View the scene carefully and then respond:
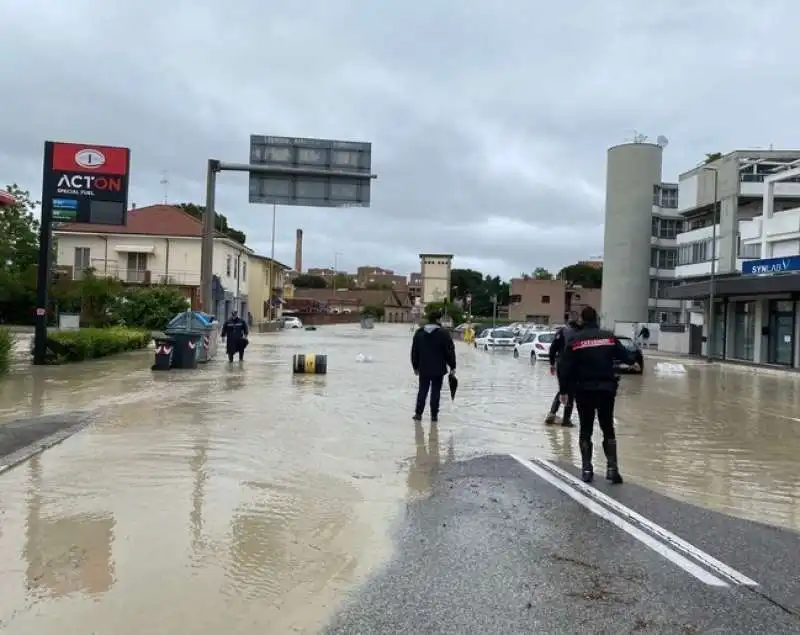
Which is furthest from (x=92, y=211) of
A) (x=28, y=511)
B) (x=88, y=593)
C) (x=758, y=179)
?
(x=758, y=179)

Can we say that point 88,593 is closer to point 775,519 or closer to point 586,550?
point 586,550

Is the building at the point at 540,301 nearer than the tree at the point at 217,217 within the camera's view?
No

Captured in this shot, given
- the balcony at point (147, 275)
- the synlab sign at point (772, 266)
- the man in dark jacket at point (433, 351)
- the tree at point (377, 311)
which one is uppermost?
the synlab sign at point (772, 266)

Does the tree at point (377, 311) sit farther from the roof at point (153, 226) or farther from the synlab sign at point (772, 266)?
the synlab sign at point (772, 266)

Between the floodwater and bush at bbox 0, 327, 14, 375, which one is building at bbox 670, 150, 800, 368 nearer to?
the floodwater

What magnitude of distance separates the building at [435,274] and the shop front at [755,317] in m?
97.6

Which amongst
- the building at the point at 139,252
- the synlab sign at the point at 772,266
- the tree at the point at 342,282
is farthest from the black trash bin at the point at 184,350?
the tree at the point at 342,282

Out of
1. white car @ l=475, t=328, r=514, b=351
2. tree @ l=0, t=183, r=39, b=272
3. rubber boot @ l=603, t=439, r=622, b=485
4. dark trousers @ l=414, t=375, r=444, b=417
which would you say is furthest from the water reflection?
tree @ l=0, t=183, r=39, b=272

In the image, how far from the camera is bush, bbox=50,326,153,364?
2177 centimetres

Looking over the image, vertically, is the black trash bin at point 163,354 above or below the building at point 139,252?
below

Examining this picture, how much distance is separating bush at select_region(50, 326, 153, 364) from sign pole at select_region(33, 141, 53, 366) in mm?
736

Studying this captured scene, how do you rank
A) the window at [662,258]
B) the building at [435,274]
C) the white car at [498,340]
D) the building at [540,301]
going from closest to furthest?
the white car at [498,340] < the window at [662,258] < the building at [540,301] < the building at [435,274]

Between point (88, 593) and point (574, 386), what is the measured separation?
5079mm

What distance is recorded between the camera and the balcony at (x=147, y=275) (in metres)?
53.7
